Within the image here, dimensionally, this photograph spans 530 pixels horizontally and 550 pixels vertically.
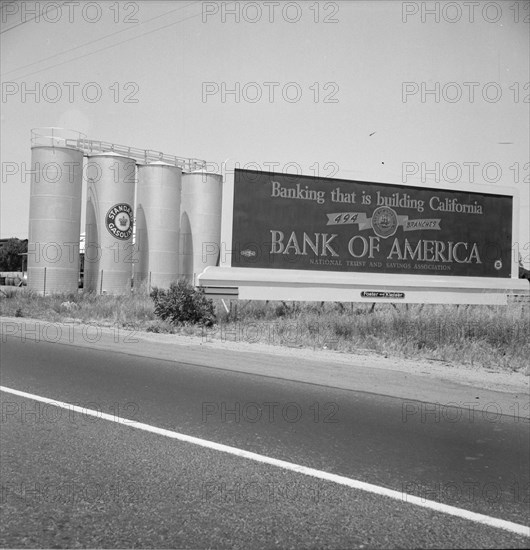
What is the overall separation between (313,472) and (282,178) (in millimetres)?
13880

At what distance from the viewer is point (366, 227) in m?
19.5

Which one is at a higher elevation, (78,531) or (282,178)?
(282,178)

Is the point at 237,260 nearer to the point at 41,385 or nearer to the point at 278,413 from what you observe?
the point at 41,385

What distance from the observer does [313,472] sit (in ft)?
18.0

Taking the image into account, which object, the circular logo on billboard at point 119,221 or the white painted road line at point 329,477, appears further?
the circular logo on billboard at point 119,221

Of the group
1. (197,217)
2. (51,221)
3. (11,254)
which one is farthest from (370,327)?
(11,254)

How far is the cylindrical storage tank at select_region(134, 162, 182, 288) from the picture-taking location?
3656cm

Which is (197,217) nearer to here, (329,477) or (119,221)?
(119,221)

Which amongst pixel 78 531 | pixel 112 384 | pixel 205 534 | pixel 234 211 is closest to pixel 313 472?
pixel 205 534

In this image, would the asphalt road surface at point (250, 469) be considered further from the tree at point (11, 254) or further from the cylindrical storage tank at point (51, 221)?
the tree at point (11, 254)

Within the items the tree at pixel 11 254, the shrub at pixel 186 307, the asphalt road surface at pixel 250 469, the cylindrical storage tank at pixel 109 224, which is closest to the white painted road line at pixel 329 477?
the asphalt road surface at pixel 250 469

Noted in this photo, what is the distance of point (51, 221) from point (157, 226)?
6.17m

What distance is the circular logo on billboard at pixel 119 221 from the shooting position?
34.6m

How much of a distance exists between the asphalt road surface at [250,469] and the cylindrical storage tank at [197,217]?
29.5 meters
